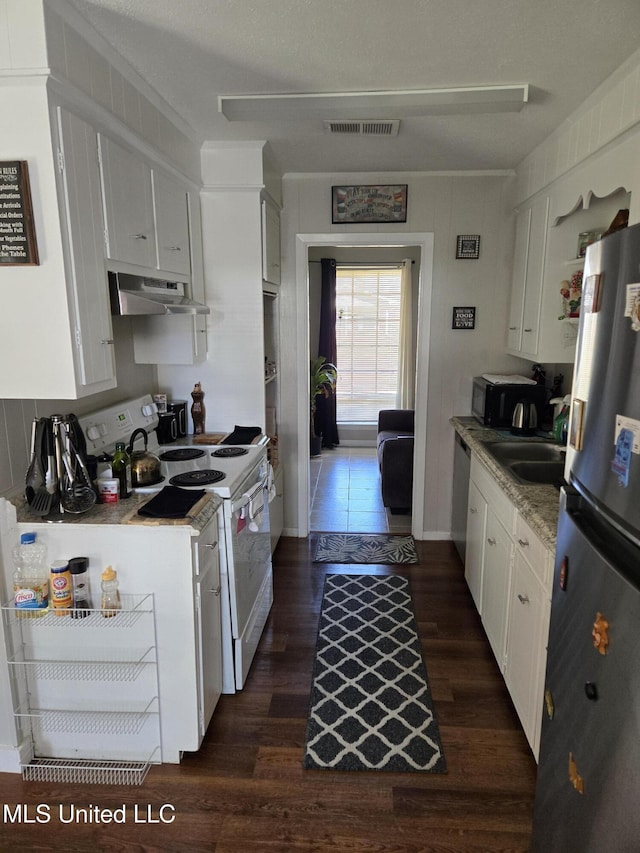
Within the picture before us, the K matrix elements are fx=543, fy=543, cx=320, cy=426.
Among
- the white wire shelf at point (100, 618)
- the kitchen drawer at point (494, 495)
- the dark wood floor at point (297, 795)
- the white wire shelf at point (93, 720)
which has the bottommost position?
the dark wood floor at point (297, 795)

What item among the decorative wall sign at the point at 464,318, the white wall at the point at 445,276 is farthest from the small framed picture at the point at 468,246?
the decorative wall sign at the point at 464,318

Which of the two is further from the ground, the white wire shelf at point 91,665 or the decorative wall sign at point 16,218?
the decorative wall sign at point 16,218

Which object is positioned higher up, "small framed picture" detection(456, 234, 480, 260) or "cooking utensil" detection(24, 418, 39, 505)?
"small framed picture" detection(456, 234, 480, 260)

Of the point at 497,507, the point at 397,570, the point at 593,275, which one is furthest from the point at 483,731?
the point at 593,275

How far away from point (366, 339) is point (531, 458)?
4.24 m

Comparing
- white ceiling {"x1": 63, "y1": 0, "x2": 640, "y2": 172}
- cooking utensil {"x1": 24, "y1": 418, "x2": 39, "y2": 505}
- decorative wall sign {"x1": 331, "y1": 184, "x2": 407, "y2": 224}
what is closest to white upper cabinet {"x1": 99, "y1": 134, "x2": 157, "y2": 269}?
white ceiling {"x1": 63, "y1": 0, "x2": 640, "y2": 172}

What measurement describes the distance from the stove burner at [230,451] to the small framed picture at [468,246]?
205 centimetres

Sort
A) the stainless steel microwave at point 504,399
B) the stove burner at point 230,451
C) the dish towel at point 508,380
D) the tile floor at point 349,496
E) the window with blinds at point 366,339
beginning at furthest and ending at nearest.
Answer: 1. the window with blinds at point 366,339
2. the tile floor at point 349,496
3. the dish towel at point 508,380
4. the stainless steel microwave at point 504,399
5. the stove burner at point 230,451

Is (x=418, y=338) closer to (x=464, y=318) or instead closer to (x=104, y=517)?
(x=464, y=318)

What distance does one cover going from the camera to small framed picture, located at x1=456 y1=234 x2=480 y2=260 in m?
3.70

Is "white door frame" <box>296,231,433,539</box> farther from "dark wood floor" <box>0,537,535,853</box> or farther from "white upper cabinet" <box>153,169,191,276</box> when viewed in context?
"dark wood floor" <box>0,537,535,853</box>

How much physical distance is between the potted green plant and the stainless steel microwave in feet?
9.30

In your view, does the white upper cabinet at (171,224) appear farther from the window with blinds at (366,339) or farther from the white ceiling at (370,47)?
the window with blinds at (366,339)

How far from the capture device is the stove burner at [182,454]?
9.11ft
